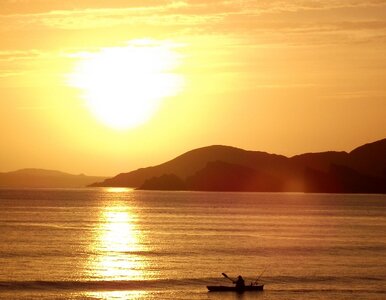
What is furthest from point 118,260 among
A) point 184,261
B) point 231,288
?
point 231,288

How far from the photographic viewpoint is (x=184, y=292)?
7062 cm

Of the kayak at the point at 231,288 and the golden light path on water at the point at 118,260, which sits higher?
the golden light path on water at the point at 118,260

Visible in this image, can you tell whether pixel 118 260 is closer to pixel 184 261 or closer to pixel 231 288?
pixel 184 261

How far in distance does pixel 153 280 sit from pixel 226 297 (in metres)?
10.4

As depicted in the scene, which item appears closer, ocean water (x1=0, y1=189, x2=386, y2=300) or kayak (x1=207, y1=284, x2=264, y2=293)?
kayak (x1=207, y1=284, x2=264, y2=293)

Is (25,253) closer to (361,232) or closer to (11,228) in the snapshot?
(11,228)

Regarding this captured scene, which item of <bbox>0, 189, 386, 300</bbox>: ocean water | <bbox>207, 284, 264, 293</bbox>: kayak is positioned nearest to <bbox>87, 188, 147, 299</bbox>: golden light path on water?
<bbox>0, 189, 386, 300</bbox>: ocean water

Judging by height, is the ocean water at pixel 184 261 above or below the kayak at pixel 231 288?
above

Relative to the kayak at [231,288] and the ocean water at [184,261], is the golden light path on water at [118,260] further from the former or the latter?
the kayak at [231,288]

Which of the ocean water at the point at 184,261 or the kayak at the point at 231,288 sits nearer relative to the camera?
the kayak at the point at 231,288

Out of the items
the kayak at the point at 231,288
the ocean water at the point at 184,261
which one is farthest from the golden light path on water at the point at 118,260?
the kayak at the point at 231,288

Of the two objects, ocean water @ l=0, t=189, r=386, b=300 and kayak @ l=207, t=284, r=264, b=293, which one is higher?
ocean water @ l=0, t=189, r=386, b=300

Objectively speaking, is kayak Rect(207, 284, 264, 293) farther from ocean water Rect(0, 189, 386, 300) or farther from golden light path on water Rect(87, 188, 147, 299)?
golden light path on water Rect(87, 188, 147, 299)

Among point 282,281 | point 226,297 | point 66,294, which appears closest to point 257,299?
point 226,297
